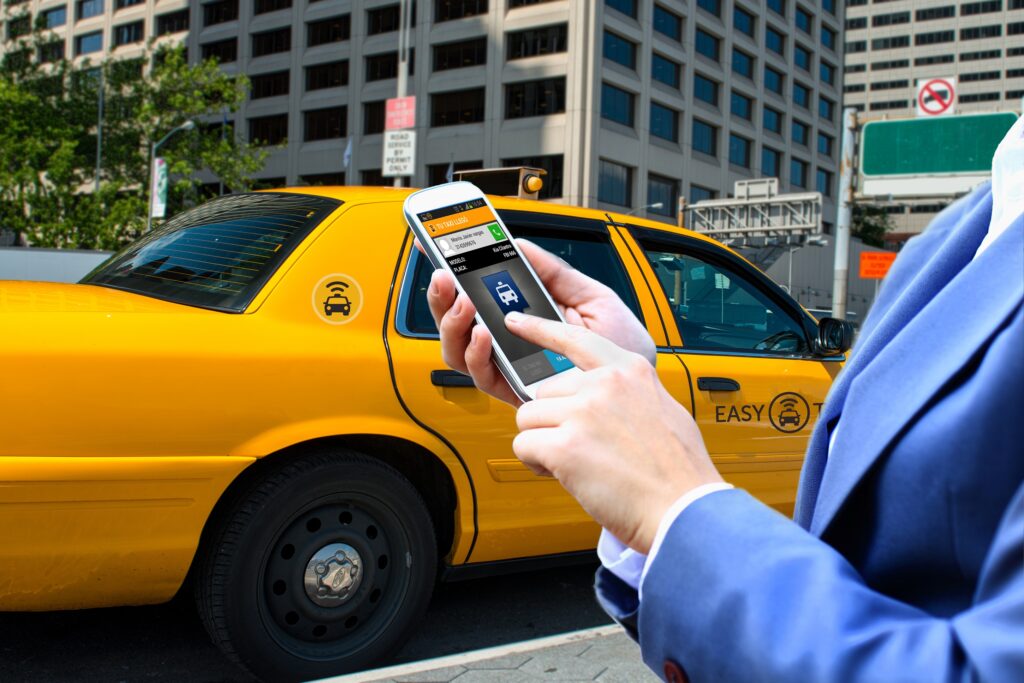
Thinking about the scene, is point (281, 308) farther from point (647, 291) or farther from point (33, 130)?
point (33, 130)

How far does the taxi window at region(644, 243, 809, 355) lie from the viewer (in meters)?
3.94

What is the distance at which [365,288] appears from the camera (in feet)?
10.4

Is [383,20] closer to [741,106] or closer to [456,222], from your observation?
[741,106]

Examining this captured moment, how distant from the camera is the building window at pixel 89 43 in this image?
58.7 metres

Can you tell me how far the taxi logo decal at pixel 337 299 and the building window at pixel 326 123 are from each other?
154 feet

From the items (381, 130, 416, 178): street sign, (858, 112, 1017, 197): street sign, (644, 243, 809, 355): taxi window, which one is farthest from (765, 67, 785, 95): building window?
(644, 243, 809, 355): taxi window

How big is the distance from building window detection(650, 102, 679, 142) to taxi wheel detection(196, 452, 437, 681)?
44.9 meters

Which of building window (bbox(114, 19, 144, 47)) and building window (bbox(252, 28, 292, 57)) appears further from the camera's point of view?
building window (bbox(114, 19, 144, 47))

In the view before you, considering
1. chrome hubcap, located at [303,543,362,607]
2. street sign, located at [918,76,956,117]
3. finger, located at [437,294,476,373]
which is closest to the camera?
finger, located at [437,294,476,373]

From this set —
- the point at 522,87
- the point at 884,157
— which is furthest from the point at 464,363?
the point at 522,87

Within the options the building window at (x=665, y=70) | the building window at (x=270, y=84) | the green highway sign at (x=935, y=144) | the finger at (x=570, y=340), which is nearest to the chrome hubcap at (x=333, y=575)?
the finger at (x=570, y=340)

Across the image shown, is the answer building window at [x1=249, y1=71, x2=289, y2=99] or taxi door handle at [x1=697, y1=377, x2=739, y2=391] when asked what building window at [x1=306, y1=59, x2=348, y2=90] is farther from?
taxi door handle at [x1=697, y1=377, x2=739, y2=391]

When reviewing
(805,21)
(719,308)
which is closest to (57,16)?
(805,21)

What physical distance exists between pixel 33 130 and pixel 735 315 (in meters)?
31.9
